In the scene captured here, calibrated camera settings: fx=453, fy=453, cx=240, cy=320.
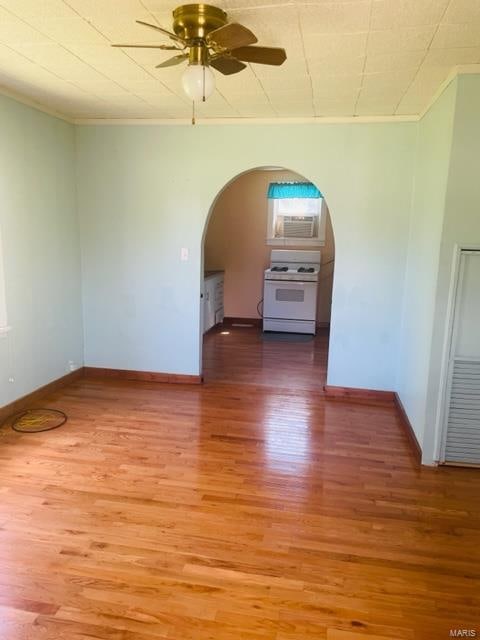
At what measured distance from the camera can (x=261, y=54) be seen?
2.07 metres

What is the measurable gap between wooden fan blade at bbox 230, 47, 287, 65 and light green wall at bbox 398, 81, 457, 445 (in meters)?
1.31

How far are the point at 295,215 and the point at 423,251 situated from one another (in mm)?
3968

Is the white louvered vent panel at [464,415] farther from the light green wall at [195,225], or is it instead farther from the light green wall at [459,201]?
the light green wall at [195,225]

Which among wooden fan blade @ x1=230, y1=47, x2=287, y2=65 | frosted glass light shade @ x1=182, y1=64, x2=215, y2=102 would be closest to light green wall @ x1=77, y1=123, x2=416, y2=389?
wooden fan blade @ x1=230, y1=47, x2=287, y2=65

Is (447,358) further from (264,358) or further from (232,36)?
(264,358)

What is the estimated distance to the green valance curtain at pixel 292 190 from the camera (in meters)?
6.91

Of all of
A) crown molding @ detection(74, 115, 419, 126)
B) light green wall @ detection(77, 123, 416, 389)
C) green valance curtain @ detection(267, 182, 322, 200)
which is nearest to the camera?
crown molding @ detection(74, 115, 419, 126)

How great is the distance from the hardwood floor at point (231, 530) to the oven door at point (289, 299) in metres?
3.01

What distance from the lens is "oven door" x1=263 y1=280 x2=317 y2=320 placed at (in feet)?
21.9

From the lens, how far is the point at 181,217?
14.1 ft

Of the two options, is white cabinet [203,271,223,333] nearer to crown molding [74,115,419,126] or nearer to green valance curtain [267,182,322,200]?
green valance curtain [267,182,322,200]

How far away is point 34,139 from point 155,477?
289 centimetres

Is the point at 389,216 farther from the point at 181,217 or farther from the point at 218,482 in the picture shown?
the point at 218,482

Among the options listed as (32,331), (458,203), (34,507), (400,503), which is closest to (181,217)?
(32,331)
